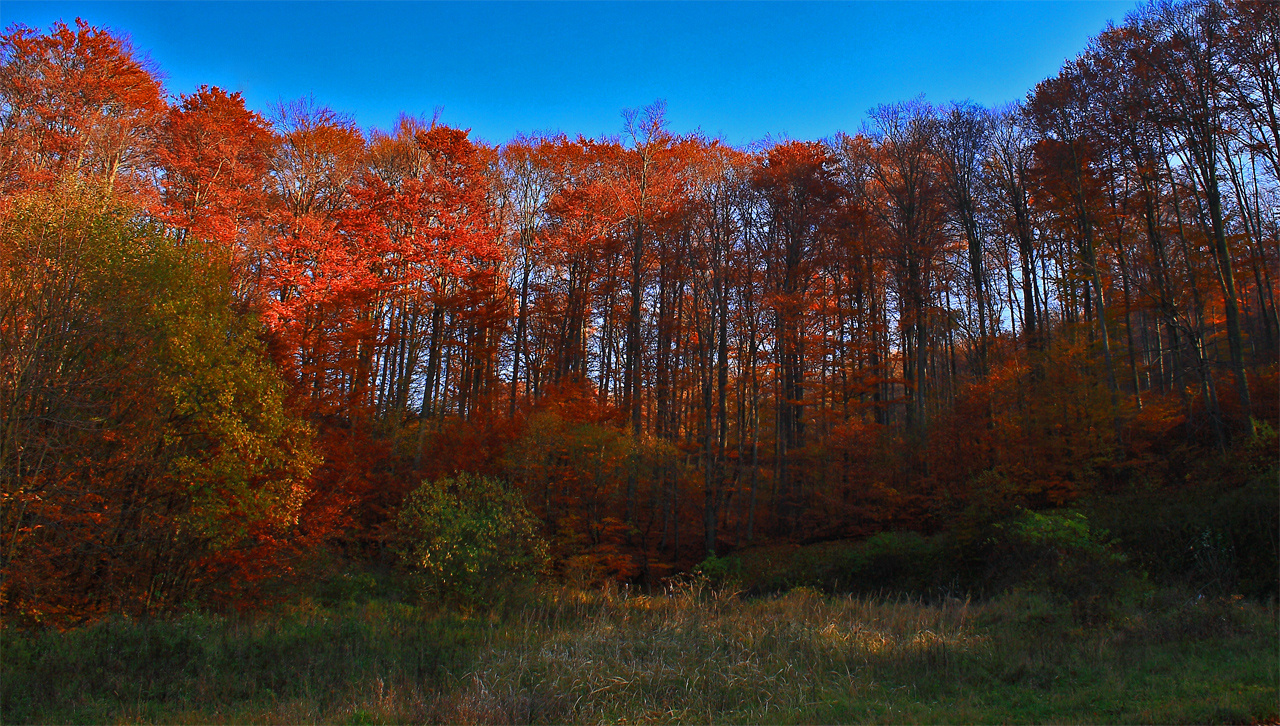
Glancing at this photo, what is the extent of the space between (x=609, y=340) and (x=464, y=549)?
17.6 metres

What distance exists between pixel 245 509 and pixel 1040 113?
25.8 metres

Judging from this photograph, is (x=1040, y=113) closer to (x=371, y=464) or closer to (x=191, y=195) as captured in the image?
(x=371, y=464)

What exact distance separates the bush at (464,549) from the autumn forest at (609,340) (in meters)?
0.09

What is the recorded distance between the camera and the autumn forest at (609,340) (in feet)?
42.8

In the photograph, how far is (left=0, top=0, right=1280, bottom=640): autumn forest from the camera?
42.8ft

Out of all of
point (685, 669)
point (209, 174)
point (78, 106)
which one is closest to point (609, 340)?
point (209, 174)

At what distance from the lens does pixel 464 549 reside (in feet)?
44.2

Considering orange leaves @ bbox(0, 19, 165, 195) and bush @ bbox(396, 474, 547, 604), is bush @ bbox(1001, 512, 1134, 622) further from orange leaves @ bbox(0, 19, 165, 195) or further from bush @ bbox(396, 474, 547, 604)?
orange leaves @ bbox(0, 19, 165, 195)

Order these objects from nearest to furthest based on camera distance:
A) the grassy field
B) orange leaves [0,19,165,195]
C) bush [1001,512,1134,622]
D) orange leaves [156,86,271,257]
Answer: the grassy field → bush [1001,512,1134,622] → orange leaves [0,19,165,195] → orange leaves [156,86,271,257]

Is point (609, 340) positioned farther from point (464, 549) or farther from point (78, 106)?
point (78, 106)

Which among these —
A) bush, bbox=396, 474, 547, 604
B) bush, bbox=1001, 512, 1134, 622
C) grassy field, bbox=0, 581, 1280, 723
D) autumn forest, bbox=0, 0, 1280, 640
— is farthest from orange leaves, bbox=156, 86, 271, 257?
bush, bbox=1001, 512, 1134, 622

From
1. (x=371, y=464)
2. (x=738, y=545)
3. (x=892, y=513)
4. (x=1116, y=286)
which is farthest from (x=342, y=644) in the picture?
(x=1116, y=286)

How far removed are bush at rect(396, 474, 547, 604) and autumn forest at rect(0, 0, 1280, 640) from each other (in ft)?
0.30

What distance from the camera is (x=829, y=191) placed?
27.1m
